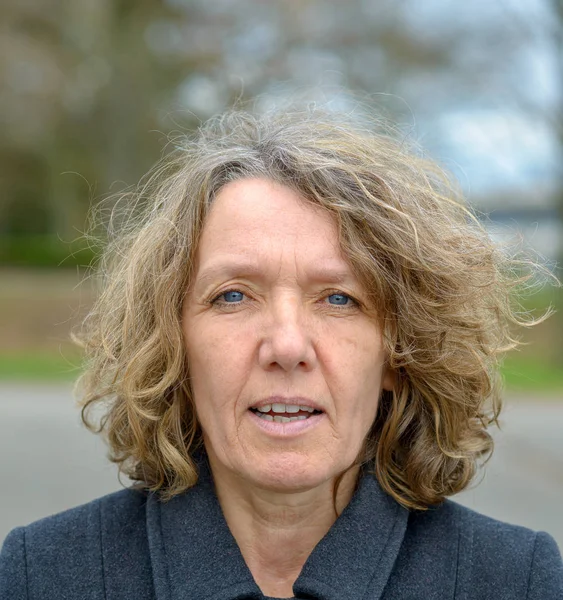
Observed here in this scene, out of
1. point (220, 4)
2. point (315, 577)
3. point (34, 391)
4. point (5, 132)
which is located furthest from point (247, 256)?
point (5, 132)

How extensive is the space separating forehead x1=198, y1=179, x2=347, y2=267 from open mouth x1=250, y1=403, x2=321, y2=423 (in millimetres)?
355

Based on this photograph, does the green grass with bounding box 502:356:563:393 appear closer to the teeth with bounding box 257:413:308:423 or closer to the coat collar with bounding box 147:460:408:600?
the coat collar with bounding box 147:460:408:600

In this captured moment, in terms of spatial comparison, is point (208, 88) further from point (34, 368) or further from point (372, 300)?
point (372, 300)

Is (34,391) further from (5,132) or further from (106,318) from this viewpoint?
(5,132)

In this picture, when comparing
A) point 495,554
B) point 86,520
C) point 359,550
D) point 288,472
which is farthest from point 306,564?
point 86,520

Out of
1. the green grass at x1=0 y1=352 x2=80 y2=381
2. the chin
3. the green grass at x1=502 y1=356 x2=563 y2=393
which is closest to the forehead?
the chin

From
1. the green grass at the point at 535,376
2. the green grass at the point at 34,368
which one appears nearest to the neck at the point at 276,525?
the green grass at the point at 535,376

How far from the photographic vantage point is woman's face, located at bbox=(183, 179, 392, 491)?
2.20 meters

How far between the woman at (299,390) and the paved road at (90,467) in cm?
374

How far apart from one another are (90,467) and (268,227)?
695cm

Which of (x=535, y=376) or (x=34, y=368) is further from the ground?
(x=535, y=376)

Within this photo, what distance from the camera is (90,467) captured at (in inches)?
344

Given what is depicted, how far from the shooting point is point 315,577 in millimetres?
2271

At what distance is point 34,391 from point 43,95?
11.1 metres
